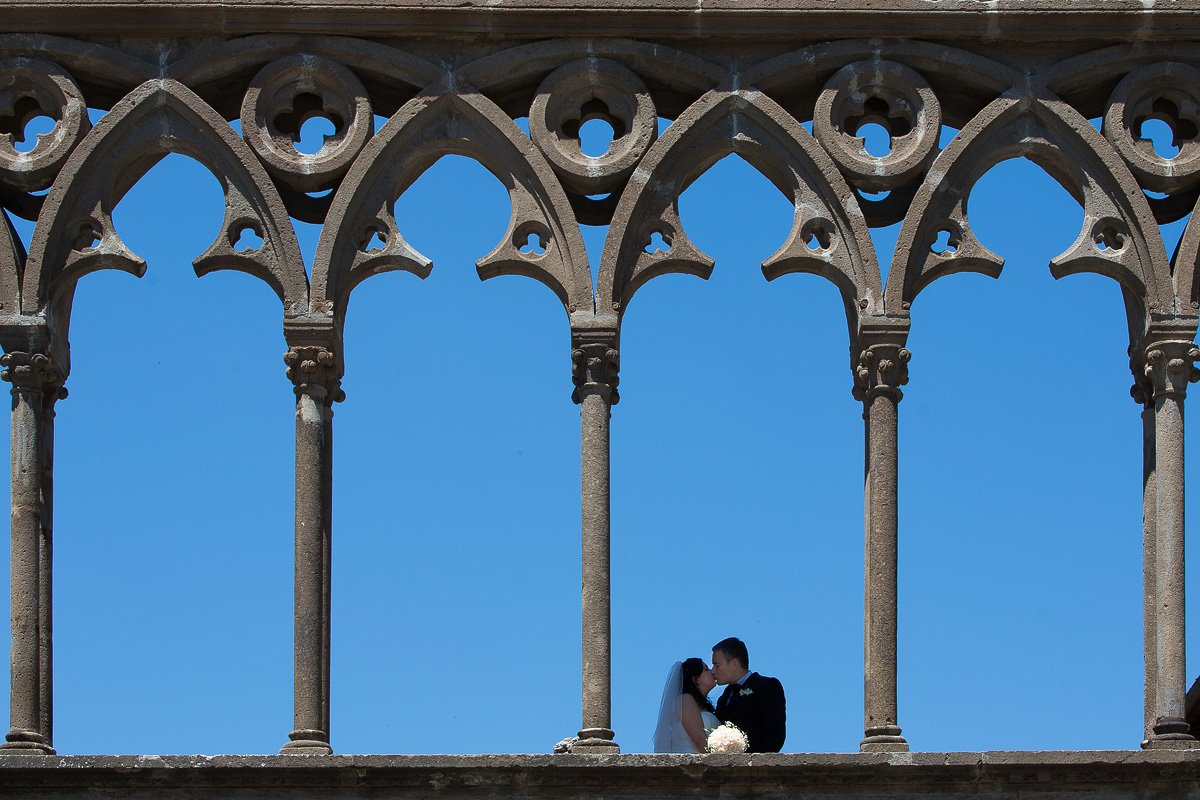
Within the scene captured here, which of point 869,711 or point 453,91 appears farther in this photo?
point 453,91

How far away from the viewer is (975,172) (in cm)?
1370

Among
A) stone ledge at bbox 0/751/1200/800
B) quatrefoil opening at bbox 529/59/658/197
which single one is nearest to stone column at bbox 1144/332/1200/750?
stone ledge at bbox 0/751/1200/800

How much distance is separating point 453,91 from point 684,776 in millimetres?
4134

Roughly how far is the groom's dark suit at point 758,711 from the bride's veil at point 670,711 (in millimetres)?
221

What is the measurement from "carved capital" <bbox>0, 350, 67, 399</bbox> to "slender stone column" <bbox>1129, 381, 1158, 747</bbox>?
5.97 metres

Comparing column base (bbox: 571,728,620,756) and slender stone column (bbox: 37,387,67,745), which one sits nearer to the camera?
column base (bbox: 571,728,620,756)

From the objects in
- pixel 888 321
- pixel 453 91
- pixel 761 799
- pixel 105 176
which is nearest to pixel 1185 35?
pixel 888 321

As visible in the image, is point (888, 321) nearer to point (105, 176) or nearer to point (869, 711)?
point (869, 711)

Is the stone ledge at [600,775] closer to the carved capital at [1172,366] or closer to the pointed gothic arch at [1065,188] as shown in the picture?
the carved capital at [1172,366]

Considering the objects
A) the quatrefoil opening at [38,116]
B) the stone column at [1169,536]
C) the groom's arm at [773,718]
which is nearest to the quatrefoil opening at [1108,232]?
the stone column at [1169,536]

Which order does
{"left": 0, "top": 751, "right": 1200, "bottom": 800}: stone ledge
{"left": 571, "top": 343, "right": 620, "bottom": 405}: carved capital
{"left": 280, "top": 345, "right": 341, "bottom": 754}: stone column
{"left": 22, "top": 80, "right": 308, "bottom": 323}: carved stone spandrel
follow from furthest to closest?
1. {"left": 22, "top": 80, "right": 308, "bottom": 323}: carved stone spandrel
2. {"left": 571, "top": 343, "right": 620, "bottom": 405}: carved capital
3. {"left": 280, "top": 345, "right": 341, "bottom": 754}: stone column
4. {"left": 0, "top": 751, "right": 1200, "bottom": 800}: stone ledge

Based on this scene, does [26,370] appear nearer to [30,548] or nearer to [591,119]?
[30,548]

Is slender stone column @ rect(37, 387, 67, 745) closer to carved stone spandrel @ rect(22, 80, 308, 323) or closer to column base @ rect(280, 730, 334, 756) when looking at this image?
carved stone spandrel @ rect(22, 80, 308, 323)

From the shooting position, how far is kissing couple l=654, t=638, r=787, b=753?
12.7m
